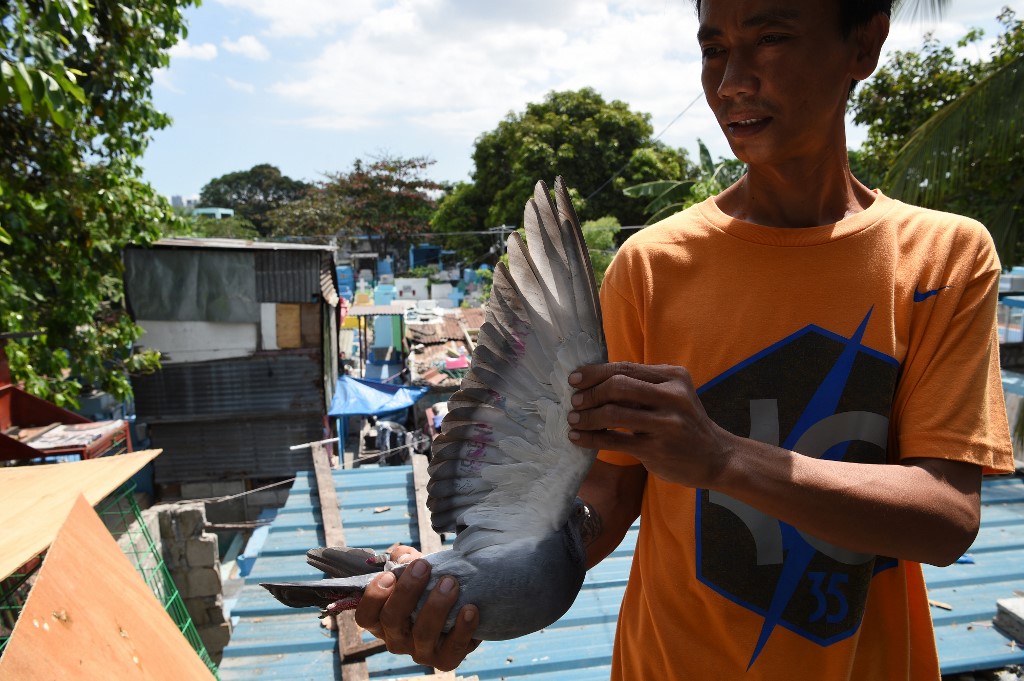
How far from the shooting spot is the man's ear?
136 centimetres

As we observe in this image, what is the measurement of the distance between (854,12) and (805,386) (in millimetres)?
745

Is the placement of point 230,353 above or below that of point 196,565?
above

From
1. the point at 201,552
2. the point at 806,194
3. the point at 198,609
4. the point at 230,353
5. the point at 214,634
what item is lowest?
the point at 214,634

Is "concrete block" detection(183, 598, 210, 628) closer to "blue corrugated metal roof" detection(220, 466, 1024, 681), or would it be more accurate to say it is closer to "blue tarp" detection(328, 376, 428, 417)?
"blue corrugated metal roof" detection(220, 466, 1024, 681)

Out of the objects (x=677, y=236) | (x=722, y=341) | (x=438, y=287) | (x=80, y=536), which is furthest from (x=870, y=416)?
(x=438, y=287)

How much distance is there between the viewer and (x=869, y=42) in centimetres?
138

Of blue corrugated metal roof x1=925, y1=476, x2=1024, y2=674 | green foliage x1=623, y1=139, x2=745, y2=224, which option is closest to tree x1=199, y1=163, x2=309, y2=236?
green foliage x1=623, y1=139, x2=745, y2=224

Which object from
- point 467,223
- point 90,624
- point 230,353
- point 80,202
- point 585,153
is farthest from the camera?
point 467,223

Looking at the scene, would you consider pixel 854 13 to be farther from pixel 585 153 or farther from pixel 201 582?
pixel 585 153

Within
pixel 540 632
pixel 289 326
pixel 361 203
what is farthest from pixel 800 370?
pixel 361 203

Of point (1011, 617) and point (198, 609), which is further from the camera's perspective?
point (198, 609)

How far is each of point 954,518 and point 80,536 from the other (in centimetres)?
308

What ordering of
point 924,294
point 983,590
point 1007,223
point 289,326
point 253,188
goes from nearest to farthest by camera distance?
point 924,294 → point 983,590 → point 1007,223 → point 289,326 → point 253,188

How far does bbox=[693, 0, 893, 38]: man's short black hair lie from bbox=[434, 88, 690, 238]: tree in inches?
889
